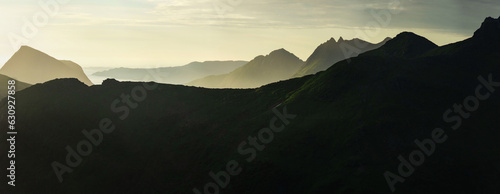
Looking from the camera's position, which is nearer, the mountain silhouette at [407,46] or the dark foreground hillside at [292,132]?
the dark foreground hillside at [292,132]

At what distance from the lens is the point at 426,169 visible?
2950 inches

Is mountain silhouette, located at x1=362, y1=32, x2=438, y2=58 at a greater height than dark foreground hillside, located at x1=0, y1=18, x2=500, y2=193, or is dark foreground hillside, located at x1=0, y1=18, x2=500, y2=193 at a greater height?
mountain silhouette, located at x1=362, y1=32, x2=438, y2=58

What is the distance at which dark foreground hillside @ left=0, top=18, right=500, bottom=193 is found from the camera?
75188 millimetres

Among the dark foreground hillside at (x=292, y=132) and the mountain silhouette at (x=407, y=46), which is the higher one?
the mountain silhouette at (x=407, y=46)

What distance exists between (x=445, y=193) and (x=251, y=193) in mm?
38436

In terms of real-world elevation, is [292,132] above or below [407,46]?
below

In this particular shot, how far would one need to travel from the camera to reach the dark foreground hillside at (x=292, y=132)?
2960 inches

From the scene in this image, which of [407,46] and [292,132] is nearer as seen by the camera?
[292,132]

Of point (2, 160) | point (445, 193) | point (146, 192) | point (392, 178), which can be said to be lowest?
point (445, 193)

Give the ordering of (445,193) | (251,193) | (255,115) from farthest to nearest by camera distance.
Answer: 1. (255,115)
2. (251,193)
3. (445,193)

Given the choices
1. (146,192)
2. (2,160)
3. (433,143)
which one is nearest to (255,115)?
(146,192)

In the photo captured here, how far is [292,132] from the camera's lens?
292ft

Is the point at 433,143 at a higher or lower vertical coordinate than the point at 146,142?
lower

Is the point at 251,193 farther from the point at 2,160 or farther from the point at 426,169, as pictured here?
the point at 2,160
